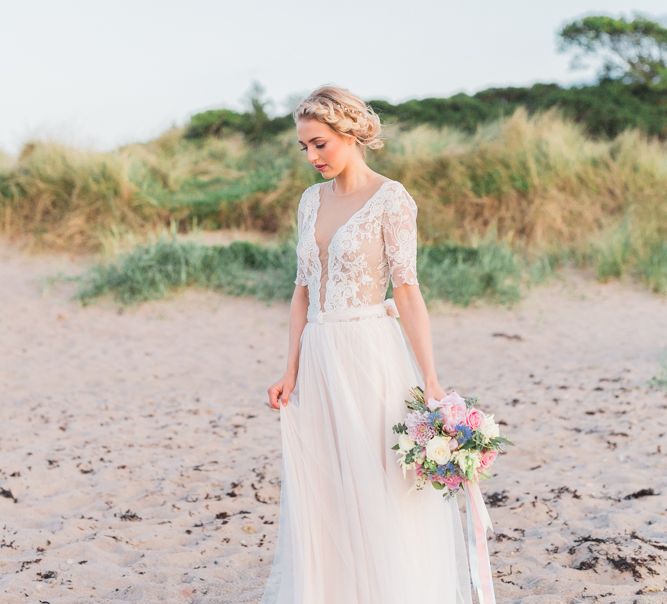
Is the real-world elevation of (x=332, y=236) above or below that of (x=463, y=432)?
above

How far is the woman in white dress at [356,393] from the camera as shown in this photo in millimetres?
2982

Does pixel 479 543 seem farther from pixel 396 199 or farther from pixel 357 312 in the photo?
pixel 396 199

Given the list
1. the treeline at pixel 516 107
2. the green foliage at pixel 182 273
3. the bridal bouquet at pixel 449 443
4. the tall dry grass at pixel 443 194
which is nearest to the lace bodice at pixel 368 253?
the bridal bouquet at pixel 449 443

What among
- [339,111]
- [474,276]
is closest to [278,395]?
[339,111]

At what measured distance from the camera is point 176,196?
13609 mm

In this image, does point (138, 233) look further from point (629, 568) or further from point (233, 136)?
point (629, 568)

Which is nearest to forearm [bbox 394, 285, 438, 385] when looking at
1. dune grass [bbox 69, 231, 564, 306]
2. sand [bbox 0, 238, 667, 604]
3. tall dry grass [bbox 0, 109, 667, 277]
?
sand [bbox 0, 238, 667, 604]

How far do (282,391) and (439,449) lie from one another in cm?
67

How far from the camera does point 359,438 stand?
3.00 meters

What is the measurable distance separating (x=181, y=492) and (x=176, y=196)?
8.72 meters

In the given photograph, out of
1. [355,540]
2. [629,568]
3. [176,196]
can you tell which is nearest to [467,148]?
[176,196]

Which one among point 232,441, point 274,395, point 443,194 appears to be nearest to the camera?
point 274,395

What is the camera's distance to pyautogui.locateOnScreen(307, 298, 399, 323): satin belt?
121 inches

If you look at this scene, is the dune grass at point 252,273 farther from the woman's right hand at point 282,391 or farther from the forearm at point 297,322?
the woman's right hand at point 282,391
